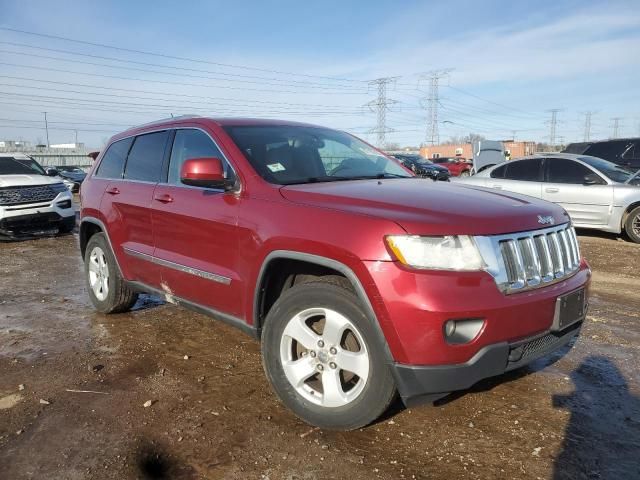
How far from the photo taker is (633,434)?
2.87 metres

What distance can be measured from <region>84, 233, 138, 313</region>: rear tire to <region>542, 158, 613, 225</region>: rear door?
7687mm

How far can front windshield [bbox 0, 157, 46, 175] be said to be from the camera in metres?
10.5

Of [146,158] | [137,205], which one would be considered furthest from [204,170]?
[146,158]

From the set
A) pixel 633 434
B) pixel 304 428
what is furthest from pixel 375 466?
pixel 633 434

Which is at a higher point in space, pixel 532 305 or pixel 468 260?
pixel 468 260

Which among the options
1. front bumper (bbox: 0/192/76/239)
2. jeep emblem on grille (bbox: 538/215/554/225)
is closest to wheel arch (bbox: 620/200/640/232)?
jeep emblem on grille (bbox: 538/215/554/225)

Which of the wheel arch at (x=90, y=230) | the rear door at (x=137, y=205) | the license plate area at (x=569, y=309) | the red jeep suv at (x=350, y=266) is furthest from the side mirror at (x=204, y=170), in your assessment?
the license plate area at (x=569, y=309)

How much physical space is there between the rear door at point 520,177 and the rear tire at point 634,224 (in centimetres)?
151

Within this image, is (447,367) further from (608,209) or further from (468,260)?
(608,209)

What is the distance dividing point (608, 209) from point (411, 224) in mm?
8067

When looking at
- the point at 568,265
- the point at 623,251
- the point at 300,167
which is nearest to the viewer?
the point at 568,265

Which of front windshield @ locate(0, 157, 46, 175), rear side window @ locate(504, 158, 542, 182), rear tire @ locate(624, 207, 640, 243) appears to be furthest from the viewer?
front windshield @ locate(0, 157, 46, 175)

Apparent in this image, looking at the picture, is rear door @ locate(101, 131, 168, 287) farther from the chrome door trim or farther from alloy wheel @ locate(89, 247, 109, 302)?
alloy wheel @ locate(89, 247, 109, 302)

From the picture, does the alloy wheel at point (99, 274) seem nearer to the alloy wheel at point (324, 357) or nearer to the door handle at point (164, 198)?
the door handle at point (164, 198)
